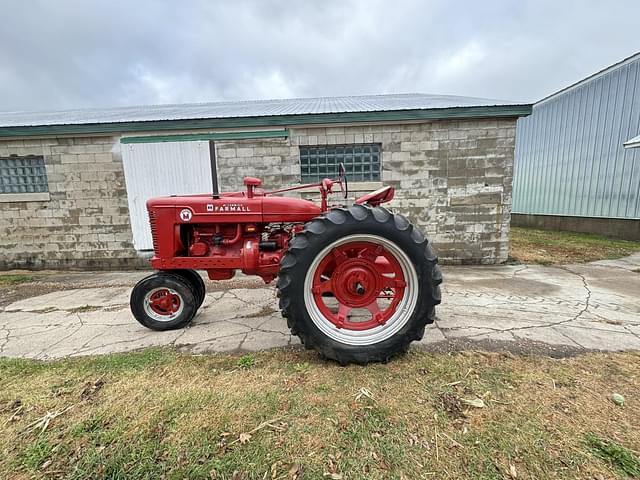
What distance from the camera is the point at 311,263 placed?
6.63ft

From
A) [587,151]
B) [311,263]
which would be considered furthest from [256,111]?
[587,151]

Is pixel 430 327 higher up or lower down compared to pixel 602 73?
lower down

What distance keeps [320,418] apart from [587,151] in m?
11.3

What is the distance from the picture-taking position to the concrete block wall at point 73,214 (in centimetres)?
511

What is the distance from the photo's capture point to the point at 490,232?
506 centimetres

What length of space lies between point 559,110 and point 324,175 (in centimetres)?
987

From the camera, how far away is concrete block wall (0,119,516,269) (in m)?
4.89

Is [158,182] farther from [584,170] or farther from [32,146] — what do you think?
[584,170]

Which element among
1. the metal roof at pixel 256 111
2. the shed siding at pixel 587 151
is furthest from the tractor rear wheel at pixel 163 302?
the shed siding at pixel 587 151

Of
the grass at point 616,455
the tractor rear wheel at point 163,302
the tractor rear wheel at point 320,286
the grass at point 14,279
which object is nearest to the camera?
the grass at point 616,455

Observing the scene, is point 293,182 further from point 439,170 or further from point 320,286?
point 320,286

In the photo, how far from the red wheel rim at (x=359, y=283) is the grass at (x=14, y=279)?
18.0 feet

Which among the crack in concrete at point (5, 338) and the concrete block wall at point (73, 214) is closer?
the crack in concrete at point (5, 338)

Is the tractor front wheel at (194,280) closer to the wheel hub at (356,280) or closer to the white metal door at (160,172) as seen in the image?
the wheel hub at (356,280)
